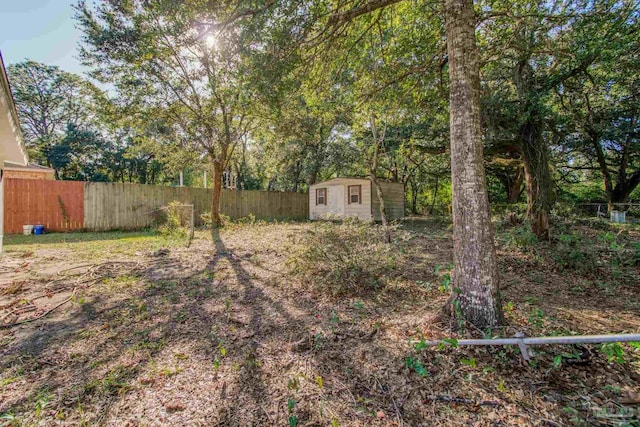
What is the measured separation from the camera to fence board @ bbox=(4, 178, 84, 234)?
770cm

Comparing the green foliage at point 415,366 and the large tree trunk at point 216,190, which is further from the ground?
the large tree trunk at point 216,190

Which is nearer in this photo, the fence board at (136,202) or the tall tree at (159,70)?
the tall tree at (159,70)

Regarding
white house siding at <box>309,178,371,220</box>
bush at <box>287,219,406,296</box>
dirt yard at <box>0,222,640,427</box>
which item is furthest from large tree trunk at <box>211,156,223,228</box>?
bush at <box>287,219,406,296</box>

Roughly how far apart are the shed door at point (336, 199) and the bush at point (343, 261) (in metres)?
8.84

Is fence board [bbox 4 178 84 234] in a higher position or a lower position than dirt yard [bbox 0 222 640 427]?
higher

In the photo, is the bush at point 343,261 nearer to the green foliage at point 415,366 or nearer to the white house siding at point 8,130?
the green foliage at point 415,366

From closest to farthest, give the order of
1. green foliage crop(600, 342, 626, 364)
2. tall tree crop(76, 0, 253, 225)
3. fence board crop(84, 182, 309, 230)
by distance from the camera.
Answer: green foliage crop(600, 342, 626, 364) → tall tree crop(76, 0, 253, 225) → fence board crop(84, 182, 309, 230)

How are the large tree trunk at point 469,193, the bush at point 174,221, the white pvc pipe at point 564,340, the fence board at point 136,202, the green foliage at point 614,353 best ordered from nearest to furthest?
the white pvc pipe at point 564,340 < the green foliage at point 614,353 < the large tree trunk at point 469,193 < the bush at point 174,221 < the fence board at point 136,202

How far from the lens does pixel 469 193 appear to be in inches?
81.3

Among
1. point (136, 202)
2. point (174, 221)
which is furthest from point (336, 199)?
point (136, 202)

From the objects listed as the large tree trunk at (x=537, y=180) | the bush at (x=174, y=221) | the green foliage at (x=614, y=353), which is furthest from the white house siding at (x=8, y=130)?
the large tree trunk at (x=537, y=180)

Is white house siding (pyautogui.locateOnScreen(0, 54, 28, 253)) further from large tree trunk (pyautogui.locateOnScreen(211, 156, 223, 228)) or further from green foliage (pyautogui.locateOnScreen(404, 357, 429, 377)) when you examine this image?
large tree trunk (pyautogui.locateOnScreen(211, 156, 223, 228))

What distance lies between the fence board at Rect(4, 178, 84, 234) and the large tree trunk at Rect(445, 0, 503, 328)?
10785mm

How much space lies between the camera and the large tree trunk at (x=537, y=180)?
512cm
